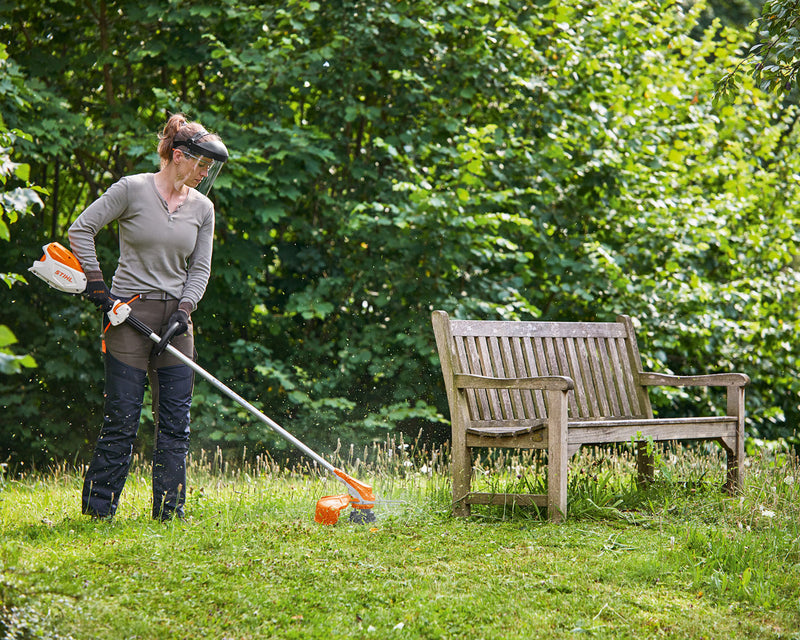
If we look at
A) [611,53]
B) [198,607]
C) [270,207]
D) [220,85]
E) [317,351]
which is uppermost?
[611,53]

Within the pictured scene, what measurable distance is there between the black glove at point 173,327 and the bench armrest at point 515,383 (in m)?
1.57

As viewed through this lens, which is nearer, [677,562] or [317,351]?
[677,562]

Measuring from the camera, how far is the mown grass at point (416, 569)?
3049 mm

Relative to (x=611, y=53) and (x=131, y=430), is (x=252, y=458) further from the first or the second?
(x=611, y=53)

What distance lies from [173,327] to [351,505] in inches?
54.8

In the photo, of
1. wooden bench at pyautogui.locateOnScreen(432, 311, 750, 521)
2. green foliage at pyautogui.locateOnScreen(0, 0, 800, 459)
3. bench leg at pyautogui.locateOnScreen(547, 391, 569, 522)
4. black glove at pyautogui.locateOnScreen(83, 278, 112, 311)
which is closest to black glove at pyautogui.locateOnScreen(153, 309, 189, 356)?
black glove at pyautogui.locateOnScreen(83, 278, 112, 311)

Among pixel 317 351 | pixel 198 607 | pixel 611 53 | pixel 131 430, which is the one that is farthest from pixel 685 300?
pixel 198 607

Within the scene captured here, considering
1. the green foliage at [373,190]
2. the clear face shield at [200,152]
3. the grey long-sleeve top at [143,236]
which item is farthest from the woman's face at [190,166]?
the green foliage at [373,190]

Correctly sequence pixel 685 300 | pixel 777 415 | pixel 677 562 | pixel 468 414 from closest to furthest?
pixel 677 562 < pixel 468 414 < pixel 685 300 < pixel 777 415

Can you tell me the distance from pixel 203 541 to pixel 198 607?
783mm

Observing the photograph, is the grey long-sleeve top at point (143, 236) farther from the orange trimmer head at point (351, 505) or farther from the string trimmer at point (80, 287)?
the orange trimmer head at point (351, 505)

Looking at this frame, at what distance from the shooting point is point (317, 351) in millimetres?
8156

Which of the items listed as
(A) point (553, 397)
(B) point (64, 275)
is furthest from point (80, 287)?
(A) point (553, 397)

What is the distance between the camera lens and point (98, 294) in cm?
419
